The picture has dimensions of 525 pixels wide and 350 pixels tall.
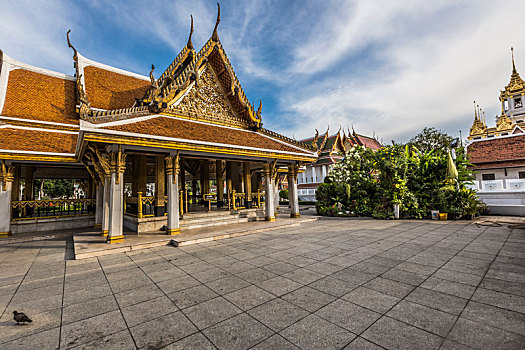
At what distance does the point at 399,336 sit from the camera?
225cm

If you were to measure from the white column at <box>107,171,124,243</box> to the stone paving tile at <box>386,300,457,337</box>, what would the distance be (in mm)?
7107

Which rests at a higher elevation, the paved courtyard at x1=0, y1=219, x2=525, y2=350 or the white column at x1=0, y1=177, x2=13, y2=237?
the white column at x1=0, y1=177, x2=13, y2=237

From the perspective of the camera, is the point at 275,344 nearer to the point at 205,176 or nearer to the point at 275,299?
the point at 275,299

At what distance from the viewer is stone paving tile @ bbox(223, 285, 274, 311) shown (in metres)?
3.02

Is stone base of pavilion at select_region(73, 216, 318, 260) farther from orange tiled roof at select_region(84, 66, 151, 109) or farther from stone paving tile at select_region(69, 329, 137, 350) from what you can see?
orange tiled roof at select_region(84, 66, 151, 109)

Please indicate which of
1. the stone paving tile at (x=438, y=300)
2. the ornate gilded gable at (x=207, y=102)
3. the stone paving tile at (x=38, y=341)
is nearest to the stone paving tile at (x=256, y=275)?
the stone paving tile at (x=438, y=300)

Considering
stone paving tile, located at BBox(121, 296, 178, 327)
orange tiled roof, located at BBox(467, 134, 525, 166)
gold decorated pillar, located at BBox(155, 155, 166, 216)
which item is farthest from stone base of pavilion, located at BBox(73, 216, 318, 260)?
orange tiled roof, located at BBox(467, 134, 525, 166)

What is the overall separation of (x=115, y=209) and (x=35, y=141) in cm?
576

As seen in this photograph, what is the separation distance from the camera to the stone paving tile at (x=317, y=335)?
7.09 feet

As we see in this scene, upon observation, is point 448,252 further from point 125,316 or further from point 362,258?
point 125,316

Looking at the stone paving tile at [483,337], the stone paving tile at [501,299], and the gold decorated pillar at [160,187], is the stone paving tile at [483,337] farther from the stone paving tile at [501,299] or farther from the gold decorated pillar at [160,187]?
the gold decorated pillar at [160,187]

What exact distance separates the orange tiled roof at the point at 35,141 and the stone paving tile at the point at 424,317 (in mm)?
11856

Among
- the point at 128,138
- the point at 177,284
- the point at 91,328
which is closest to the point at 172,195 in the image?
the point at 128,138

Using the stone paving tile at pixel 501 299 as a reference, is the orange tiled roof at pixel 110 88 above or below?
above
